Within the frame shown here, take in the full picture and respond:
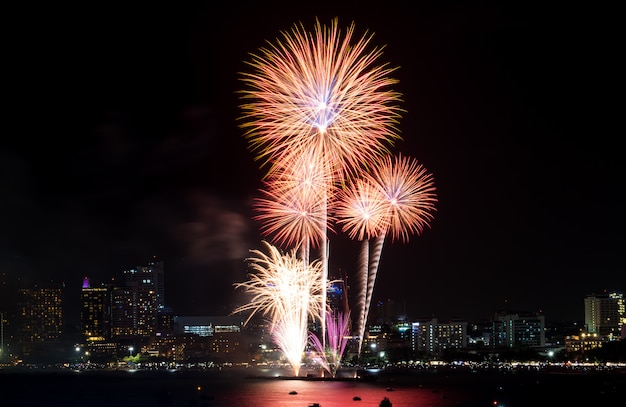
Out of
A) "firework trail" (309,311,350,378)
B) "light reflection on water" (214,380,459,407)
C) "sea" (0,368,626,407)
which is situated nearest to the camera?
"firework trail" (309,311,350,378)

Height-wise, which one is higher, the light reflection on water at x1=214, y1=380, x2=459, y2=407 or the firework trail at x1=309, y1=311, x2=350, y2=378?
the firework trail at x1=309, y1=311, x2=350, y2=378

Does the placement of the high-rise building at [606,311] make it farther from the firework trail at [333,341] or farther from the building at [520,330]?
the firework trail at [333,341]

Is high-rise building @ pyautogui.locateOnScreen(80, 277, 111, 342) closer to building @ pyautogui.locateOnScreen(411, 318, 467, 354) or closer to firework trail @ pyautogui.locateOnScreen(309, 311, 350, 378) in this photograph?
building @ pyautogui.locateOnScreen(411, 318, 467, 354)

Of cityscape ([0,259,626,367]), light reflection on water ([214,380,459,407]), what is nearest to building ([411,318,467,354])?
cityscape ([0,259,626,367])

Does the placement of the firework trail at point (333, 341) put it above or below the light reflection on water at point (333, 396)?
above

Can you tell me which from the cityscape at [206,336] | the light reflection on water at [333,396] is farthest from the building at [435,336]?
the light reflection on water at [333,396]

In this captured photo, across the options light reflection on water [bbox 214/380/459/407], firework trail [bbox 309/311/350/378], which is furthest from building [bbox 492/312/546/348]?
light reflection on water [bbox 214/380/459/407]

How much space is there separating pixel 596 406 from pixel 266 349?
100 m

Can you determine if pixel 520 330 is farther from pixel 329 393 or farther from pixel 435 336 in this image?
pixel 329 393

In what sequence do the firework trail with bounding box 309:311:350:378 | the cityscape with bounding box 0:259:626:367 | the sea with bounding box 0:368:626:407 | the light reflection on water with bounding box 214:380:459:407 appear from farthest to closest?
the cityscape with bounding box 0:259:626:367 < the sea with bounding box 0:368:626:407 < the light reflection on water with bounding box 214:380:459:407 < the firework trail with bounding box 309:311:350:378

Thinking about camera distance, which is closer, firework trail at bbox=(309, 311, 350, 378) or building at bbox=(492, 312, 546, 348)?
firework trail at bbox=(309, 311, 350, 378)

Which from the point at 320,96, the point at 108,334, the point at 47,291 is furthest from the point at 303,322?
the point at 47,291

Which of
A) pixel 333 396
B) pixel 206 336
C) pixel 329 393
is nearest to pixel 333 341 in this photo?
pixel 333 396

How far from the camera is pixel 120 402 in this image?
2689 inches
